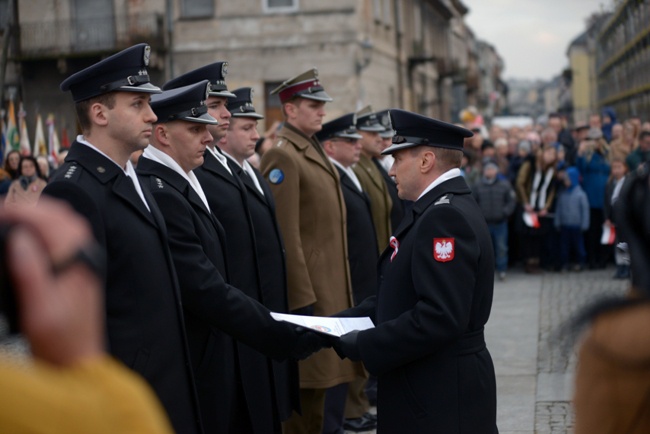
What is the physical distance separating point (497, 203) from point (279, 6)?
1517 cm

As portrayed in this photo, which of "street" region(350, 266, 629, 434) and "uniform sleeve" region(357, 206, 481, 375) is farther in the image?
"street" region(350, 266, 629, 434)

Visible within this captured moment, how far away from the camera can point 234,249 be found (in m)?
5.89

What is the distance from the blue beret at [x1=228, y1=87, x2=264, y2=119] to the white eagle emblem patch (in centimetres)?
270

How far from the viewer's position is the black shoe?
7984 mm

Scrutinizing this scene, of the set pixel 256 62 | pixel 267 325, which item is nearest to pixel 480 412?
pixel 267 325

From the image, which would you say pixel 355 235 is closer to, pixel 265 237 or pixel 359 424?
pixel 359 424

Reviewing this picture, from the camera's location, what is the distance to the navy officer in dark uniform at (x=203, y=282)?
16.0 feet

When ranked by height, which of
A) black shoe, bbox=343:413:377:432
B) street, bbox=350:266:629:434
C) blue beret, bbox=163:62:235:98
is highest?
blue beret, bbox=163:62:235:98

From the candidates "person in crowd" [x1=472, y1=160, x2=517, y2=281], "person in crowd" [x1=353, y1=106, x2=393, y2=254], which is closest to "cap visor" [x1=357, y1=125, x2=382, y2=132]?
"person in crowd" [x1=353, y1=106, x2=393, y2=254]

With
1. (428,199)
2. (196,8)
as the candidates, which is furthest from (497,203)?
(196,8)

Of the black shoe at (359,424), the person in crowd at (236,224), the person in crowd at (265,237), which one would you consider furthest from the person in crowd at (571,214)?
the person in crowd at (236,224)

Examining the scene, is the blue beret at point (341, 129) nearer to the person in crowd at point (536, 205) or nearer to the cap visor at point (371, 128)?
the cap visor at point (371, 128)

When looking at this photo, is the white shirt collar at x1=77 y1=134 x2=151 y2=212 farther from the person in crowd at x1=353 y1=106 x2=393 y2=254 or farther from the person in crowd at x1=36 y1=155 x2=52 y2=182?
the person in crowd at x1=36 y1=155 x2=52 y2=182

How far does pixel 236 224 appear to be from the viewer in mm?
5910
